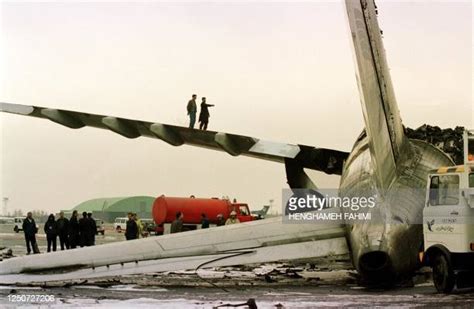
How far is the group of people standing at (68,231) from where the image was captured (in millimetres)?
21719

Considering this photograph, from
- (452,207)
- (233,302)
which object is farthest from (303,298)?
(452,207)

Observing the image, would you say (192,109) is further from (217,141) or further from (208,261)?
(208,261)

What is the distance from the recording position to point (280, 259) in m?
14.1

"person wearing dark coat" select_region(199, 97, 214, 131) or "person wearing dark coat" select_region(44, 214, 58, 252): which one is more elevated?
"person wearing dark coat" select_region(199, 97, 214, 131)

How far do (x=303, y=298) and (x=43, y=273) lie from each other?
4.82m

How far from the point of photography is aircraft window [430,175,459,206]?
43.1 feet

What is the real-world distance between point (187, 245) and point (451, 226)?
4876mm

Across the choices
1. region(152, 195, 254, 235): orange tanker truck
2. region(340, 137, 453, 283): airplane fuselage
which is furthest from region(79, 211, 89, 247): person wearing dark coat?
region(340, 137, 453, 283): airplane fuselage

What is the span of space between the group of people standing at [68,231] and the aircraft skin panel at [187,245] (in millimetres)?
7869

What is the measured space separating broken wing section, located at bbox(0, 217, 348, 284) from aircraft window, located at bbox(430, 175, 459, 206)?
2.04 m

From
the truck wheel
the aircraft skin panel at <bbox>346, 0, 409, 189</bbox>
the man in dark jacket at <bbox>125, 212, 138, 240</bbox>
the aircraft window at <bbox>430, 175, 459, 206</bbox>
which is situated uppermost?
the aircraft skin panel at <bbox>346, 0, 409, 189</bbox>

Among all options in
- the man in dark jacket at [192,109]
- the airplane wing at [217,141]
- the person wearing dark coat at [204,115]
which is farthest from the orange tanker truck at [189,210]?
the man in dark jacket at [192,109]

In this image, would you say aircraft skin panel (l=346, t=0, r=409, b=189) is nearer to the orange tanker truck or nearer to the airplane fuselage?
the airplane fuselage

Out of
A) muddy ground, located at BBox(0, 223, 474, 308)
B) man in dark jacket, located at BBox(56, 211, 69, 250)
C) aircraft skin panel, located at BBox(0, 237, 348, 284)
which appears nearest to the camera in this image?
muddy ground, located at BBox(0, 223, 474, 308)
